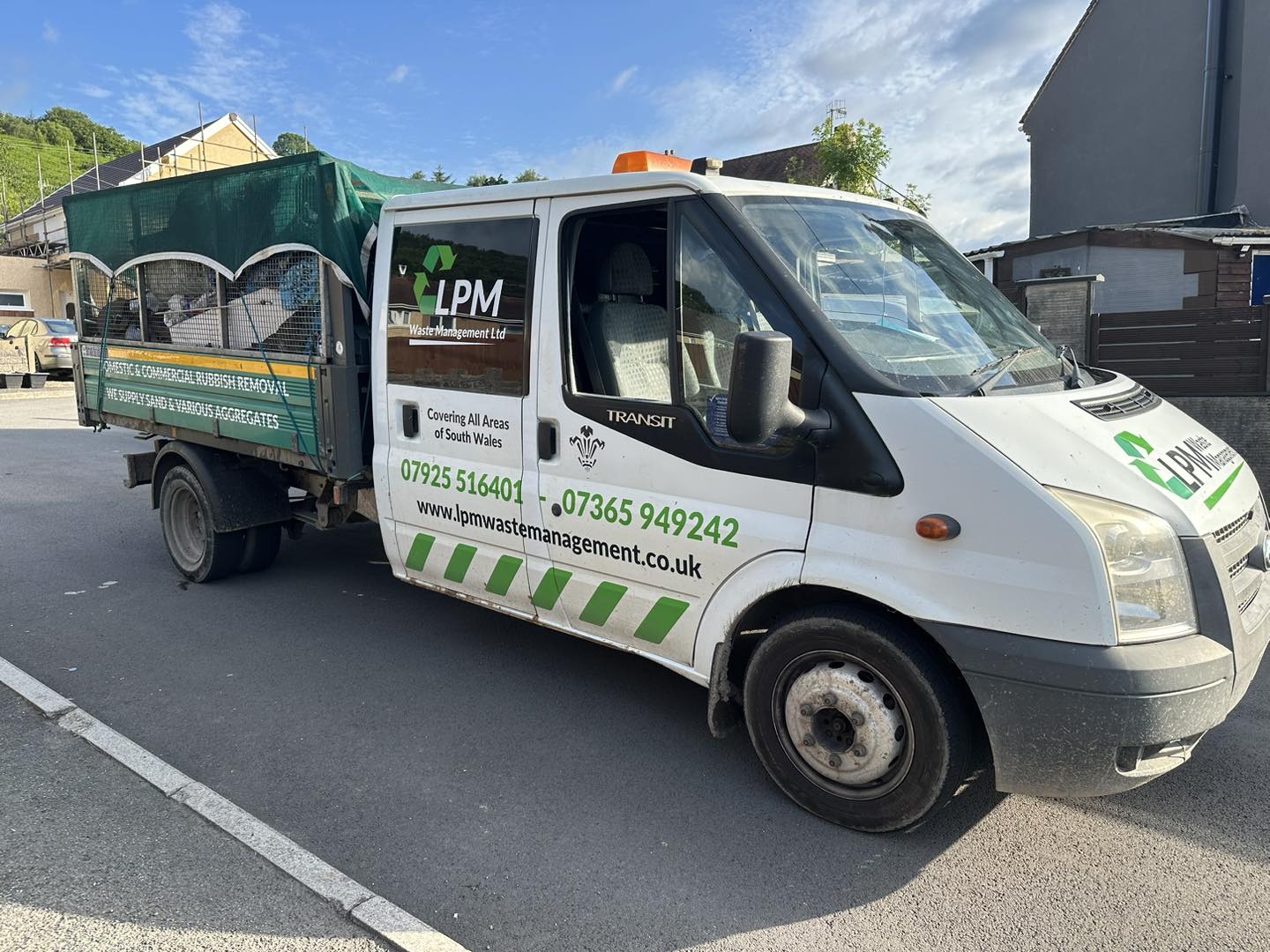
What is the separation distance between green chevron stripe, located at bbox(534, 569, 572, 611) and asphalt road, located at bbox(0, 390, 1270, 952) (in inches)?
22.1

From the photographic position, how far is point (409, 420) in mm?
4457

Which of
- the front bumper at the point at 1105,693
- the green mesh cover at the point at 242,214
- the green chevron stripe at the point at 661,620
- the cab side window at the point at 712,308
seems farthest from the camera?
the green mesh cover at the point at 242,214

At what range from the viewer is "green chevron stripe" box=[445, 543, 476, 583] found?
4316mm

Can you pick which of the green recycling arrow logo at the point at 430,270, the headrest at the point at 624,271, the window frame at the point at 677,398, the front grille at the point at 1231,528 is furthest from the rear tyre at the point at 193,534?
the front grille at the point at 1231,528

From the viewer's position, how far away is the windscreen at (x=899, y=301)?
314 cm

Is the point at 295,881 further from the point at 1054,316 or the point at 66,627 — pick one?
the point at 1054,316

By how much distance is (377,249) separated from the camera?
15.0 ft

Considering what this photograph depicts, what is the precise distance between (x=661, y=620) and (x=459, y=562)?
122 centimetres

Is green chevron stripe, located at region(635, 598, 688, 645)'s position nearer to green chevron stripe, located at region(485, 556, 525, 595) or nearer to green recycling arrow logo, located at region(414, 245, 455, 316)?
green chevron stripe, located at region(485, 556, 525, 595)

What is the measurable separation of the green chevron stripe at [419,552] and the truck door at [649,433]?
2.49ft

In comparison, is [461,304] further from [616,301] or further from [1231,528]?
[1231,528]

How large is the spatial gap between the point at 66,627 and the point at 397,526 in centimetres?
232

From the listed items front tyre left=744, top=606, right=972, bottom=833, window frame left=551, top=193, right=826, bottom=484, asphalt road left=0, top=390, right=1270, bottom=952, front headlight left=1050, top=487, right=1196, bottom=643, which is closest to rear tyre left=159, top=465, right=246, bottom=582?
asphalt road left=0, top=390, right=1270, bottom=952

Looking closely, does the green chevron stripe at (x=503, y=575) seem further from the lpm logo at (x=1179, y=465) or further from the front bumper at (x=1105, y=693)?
the lpm logo at (x=1179, y=465)
